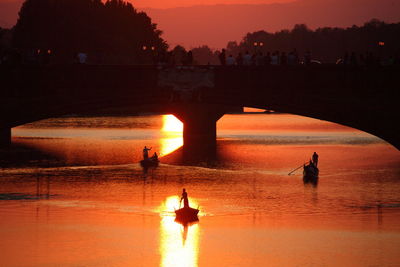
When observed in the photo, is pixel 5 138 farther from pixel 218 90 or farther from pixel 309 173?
pixel 218 90

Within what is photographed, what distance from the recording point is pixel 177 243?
6347 cm

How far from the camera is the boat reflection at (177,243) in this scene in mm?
59562

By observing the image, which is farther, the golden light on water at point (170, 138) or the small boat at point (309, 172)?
the golden light on water at point (170, 138)

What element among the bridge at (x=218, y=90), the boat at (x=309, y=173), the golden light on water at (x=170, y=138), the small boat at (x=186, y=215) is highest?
the bridge at (x=218, y=90)

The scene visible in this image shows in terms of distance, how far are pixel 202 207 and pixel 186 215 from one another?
21.6 ft

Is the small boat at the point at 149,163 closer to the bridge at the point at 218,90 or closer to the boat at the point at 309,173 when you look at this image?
the boat at the point at 309,173

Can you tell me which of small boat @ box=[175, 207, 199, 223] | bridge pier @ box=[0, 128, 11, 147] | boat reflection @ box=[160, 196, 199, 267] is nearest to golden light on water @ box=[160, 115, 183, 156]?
bridge pier @ box=[0, 128, 11, 147]

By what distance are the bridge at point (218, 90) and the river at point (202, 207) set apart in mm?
5813

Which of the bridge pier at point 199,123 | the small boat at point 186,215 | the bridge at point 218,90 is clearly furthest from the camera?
the bridge pier at point 199,123

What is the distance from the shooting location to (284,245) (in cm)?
6356

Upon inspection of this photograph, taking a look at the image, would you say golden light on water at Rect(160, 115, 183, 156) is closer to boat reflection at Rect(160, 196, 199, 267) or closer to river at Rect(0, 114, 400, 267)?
river at Rect(0, 114, 400, 267)

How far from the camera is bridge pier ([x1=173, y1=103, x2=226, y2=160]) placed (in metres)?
121

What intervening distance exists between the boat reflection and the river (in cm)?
6

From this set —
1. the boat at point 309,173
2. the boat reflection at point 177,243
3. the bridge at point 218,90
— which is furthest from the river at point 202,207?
the bridge at point 218,90
